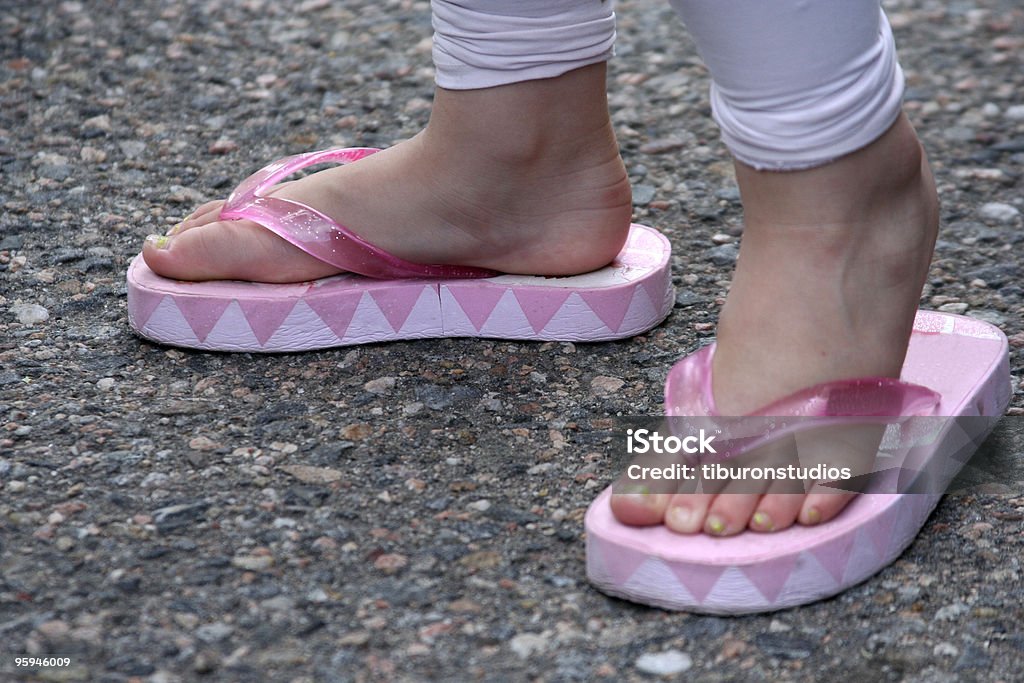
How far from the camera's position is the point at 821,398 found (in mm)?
1060

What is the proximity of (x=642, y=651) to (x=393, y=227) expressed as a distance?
0.64 m

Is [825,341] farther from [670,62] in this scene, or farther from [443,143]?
[670,62]

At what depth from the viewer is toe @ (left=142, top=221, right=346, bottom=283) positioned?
1433 millimetres

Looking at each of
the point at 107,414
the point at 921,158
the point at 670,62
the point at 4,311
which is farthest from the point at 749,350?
the point at 670,62

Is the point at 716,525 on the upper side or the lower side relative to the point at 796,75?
lower

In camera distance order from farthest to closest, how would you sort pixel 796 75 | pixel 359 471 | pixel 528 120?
pixel 528 120, pixel 359 471, pixel 796 75

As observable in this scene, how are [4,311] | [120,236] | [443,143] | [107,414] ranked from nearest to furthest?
[107,414] < [443,143] < [4,311] < [120,236]

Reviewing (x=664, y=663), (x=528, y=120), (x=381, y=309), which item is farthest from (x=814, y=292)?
(x=381, y=309)

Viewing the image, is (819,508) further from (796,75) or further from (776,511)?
(796,75)

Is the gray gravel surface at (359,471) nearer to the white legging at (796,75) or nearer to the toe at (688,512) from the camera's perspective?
the toe at (688,512)

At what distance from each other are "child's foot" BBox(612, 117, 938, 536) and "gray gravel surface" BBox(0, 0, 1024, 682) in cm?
9

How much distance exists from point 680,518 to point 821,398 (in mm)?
169

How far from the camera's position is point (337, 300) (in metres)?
1.43

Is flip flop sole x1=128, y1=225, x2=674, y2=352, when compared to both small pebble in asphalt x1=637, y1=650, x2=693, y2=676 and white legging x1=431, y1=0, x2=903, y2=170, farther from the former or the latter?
small pebble in asphalt x1=637, y1=650, x2=693, y2=676
